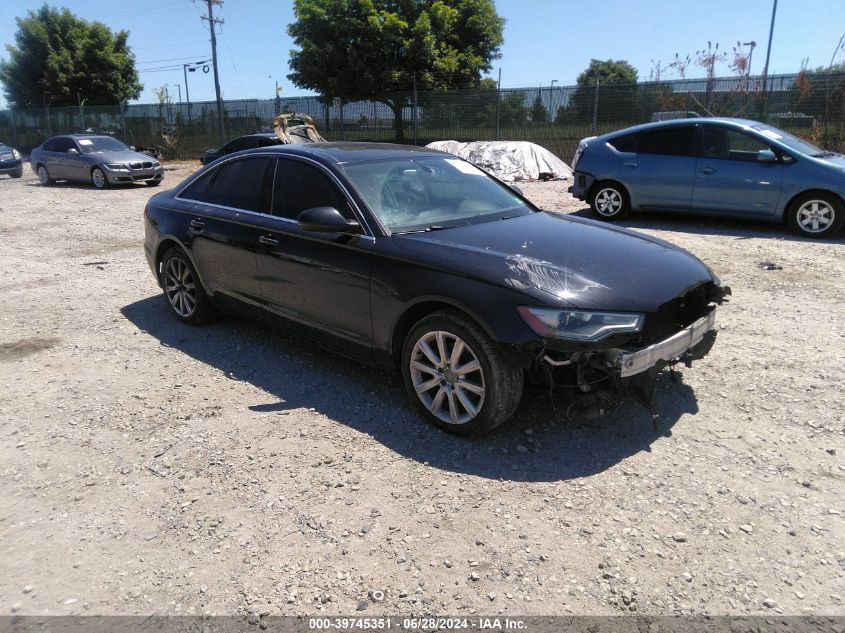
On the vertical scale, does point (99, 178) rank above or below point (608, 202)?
below

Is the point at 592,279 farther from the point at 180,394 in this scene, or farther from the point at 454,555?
the point at 180,394

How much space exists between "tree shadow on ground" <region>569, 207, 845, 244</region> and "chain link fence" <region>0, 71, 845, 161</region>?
6.05m

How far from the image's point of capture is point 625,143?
10273 mm

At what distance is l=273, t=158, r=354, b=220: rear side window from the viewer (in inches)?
171

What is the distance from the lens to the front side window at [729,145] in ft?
29.8

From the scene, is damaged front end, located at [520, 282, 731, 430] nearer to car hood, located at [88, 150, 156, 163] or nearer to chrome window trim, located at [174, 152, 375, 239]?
chrome window trim, located at [174, 152, 375, 239]

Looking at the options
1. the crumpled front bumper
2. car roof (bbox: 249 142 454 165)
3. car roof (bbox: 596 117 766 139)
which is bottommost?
the crumpled front bumper

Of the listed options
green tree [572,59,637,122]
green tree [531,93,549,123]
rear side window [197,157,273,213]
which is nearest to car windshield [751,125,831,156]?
rear side window [197,157,273,213]

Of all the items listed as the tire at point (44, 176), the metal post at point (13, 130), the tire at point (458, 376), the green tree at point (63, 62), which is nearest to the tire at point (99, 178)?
the tire at point (44, 176)

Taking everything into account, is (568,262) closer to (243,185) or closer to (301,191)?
(301,191)

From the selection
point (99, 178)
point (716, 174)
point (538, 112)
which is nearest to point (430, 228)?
point (716, 174)

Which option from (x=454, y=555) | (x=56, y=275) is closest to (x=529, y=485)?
(x=454, y=555)

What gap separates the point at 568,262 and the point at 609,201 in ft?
24.2

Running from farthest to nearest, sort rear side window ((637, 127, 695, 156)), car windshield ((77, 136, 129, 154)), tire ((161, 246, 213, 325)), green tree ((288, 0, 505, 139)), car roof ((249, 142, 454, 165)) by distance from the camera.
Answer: green tree ((288, 0, 505, 139))
car windshield ((77, 136, 129, 154))
rear side window ((637, 127, 695, 156))
tire ((161, 246, 213, 325))
car roof ((249, 142, 454, 165))
